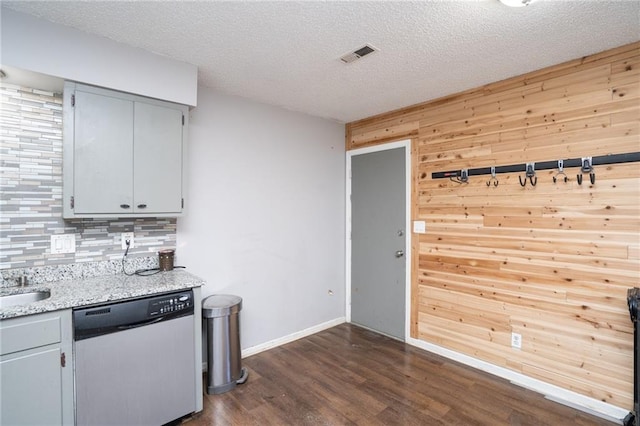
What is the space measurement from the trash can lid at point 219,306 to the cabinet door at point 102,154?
38.8 inches

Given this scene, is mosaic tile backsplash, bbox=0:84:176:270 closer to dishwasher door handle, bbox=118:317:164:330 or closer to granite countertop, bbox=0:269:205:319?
granite countertop, bbox=0:269:205:319

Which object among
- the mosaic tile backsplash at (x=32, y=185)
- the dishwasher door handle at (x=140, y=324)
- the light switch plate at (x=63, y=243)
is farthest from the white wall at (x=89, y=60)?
the dishwasher door handle at (x=140, y=324)

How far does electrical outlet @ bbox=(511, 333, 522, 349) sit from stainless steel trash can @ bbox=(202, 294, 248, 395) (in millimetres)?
2405

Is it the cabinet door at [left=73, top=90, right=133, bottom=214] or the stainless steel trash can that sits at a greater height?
the cabinet door at [left=73, top=90, right=133, bottom=214]

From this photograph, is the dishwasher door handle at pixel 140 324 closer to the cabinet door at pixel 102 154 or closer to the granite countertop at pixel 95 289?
the granite countertop at pixel 95 289

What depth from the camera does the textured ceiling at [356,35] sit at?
1.76 metres

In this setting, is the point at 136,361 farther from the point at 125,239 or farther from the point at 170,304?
the point at 125,239

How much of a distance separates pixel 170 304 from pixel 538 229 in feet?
9.65

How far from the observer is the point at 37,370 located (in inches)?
64.3

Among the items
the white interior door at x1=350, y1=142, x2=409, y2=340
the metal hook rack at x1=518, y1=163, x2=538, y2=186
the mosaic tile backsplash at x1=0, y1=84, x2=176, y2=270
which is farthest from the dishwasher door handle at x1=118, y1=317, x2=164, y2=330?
the metal hook rack at x1=518, y1=163, x2=538, y2=186

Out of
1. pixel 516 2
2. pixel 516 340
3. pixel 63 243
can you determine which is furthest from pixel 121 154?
pixel 516 340

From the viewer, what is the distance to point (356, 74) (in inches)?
103

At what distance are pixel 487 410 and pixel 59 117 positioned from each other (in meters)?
3.82

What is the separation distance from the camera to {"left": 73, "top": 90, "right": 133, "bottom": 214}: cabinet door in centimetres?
200
